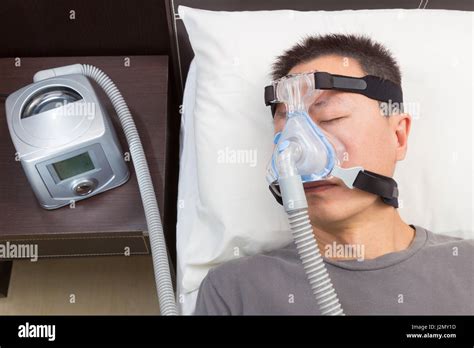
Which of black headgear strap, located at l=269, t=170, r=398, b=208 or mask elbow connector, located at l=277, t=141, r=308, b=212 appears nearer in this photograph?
mask elbow connector, located at l=277, t=141, r=308, b=212

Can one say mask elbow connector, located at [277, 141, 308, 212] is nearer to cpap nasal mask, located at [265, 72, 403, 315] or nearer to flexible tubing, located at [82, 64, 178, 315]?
cpap nasal mask, located at [265, 72, 403, 315]

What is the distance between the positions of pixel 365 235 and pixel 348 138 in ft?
0.71

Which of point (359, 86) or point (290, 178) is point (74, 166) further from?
point (359, 86)

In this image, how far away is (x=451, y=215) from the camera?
1397 millimetres

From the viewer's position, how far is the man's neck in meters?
1.27

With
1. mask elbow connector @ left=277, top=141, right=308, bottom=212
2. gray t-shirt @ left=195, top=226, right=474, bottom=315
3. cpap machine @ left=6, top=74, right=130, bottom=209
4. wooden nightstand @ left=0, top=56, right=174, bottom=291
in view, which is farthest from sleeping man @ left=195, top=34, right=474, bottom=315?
cpap machine @ left=6, top=74, right=130, bottom=209

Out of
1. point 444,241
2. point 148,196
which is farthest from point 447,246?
point 148,196

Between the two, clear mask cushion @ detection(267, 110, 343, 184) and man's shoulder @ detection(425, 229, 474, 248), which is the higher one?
clear mask cushion @ detection(267, 110, 343, 184)

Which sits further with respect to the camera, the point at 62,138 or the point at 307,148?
the point at 62,138

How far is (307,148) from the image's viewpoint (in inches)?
45.9

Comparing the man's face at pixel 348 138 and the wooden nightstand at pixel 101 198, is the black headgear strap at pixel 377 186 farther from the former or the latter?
the wooden nightstand at pixel 101 198

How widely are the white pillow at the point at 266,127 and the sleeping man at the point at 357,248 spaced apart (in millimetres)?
89

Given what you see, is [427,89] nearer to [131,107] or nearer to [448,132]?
[448,132]

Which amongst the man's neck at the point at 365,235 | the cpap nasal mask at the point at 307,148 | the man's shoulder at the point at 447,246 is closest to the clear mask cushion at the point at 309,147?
the cpap nasal mask at the point at 307,148
